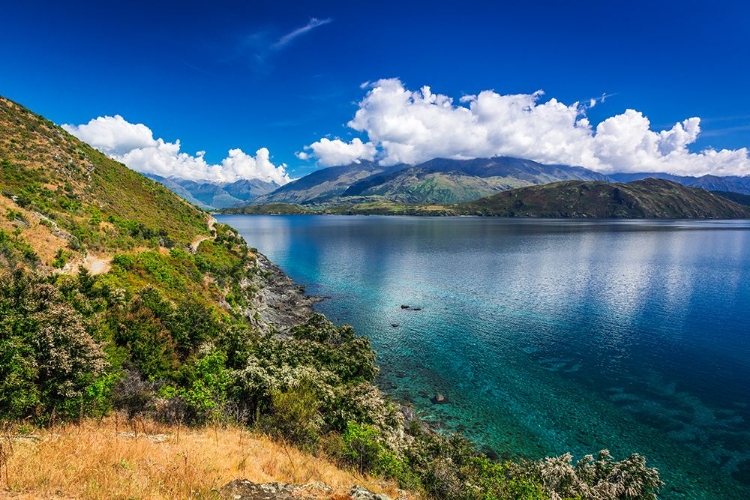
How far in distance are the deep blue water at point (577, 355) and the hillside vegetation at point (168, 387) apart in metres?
7.77

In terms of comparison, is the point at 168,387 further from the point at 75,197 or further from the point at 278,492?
the point at 75,197

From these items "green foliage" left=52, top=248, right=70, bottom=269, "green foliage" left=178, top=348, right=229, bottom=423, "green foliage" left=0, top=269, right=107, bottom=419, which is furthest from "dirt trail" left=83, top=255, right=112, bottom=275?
"green foliage" left=0, top=269, right=107, bottom=419

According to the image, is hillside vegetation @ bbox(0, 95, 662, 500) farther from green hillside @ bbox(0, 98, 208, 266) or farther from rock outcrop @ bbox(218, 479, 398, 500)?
rock outcrop @ bbox(218, 479, 398, 500)

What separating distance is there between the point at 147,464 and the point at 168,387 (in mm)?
13119

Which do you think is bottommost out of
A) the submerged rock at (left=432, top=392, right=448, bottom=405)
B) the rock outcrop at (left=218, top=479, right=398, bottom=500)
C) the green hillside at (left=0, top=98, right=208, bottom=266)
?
the submerged rock at (left=432, top=392, right=448, bottom=405)

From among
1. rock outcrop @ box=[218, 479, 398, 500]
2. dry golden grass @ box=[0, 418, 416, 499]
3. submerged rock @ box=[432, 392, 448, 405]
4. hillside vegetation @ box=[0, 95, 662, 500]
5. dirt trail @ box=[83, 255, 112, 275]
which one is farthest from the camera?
dirt trail @ box=[83, 255, 112, 275]

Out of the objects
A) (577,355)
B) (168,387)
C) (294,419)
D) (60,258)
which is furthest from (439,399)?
(60,258)

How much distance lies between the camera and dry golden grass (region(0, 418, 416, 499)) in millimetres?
11297

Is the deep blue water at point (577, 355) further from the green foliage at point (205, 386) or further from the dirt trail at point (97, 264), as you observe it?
the dirt trail at point (97, 264)

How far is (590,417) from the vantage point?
45.2m

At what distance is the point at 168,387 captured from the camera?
1013 inches

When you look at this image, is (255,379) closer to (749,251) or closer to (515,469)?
(515,469)

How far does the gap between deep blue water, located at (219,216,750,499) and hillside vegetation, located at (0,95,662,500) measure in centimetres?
777

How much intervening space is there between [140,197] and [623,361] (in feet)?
436
